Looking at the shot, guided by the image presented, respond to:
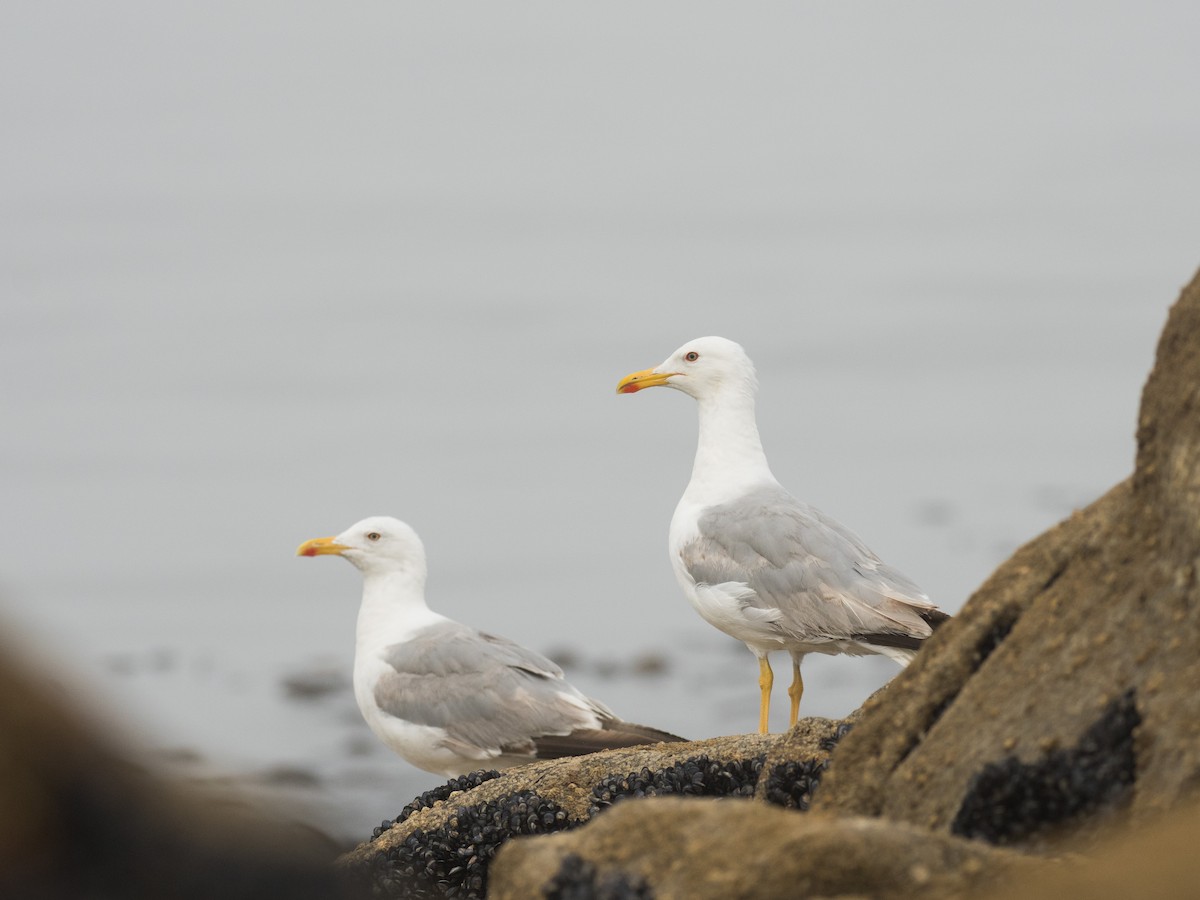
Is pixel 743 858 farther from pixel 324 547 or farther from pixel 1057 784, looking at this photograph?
pixel 324 547

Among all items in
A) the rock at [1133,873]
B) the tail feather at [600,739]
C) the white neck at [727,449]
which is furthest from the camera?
the white neck at [727,449]

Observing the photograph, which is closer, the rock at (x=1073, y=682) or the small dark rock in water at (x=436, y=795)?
the rock at (x=1073, y=682)

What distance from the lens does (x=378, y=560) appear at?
48.2ft

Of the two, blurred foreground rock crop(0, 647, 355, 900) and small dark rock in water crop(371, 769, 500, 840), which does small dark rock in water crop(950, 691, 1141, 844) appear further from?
small dark rock in water crop(371, 769, 500, 840)

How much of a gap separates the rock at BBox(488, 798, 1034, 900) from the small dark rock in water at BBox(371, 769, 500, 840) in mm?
4659

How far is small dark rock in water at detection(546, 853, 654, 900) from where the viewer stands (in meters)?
5.03

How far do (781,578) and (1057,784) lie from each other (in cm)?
685

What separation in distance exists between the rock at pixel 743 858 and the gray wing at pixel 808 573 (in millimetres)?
6830

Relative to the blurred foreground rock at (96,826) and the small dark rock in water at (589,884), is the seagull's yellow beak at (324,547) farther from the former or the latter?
the blurred foreground rock at (96,826)

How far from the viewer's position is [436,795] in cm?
1004

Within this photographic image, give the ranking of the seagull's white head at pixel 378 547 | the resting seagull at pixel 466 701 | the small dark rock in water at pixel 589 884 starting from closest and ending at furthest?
the small dark rock in water at pixel 589 884 → the resting seagull at pixel 466 701 → the seagull's white head at pixel 378 547

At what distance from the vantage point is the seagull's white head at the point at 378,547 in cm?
1468

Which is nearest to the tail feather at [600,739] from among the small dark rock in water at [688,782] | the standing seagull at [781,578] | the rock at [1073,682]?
the standing seagull at [781,578]

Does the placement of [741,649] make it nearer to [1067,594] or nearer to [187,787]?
[1067,594]
